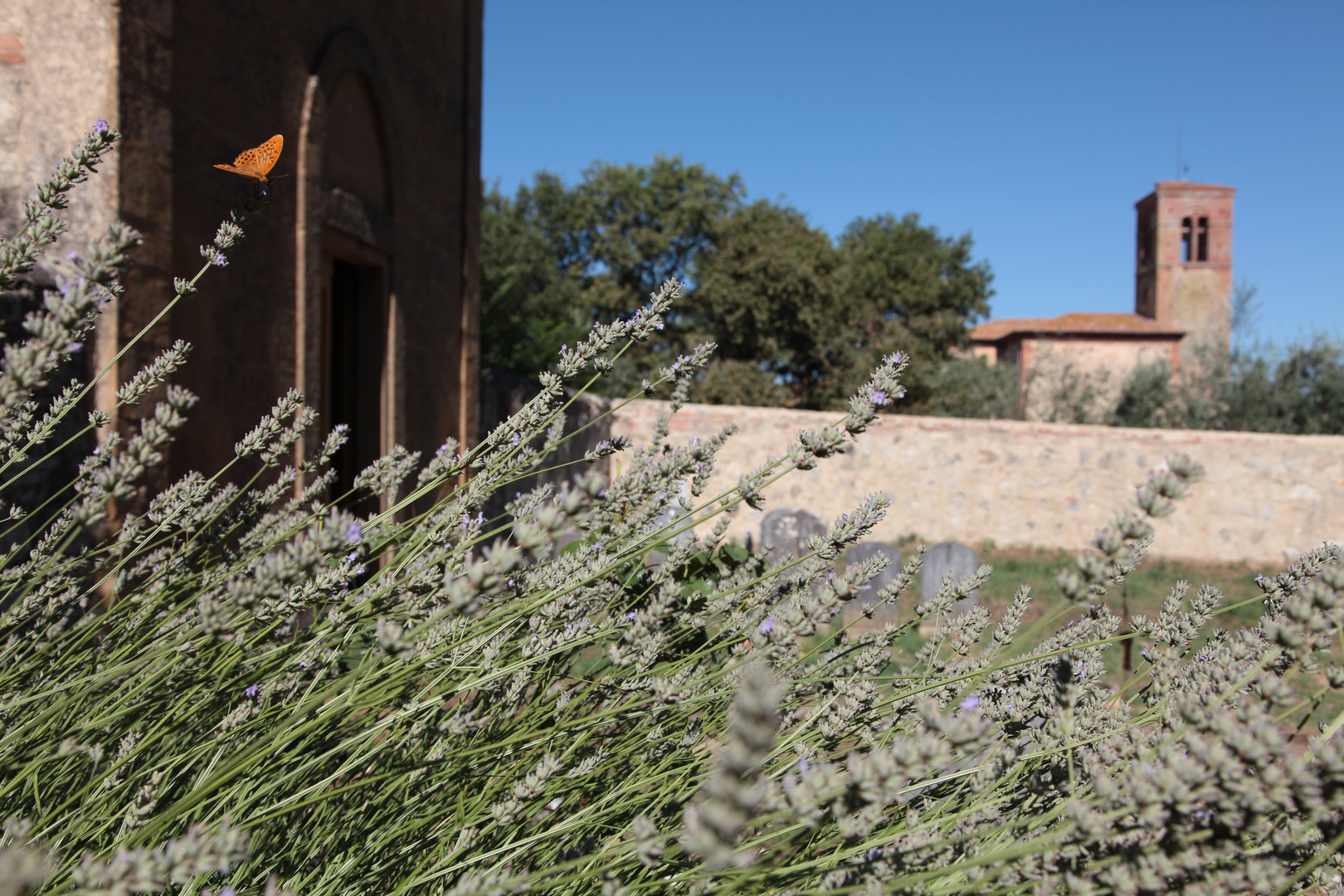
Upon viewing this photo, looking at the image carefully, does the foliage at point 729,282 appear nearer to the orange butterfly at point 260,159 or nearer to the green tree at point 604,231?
the green tree at point 604,231

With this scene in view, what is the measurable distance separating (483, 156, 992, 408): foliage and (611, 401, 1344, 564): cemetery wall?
6733 mm

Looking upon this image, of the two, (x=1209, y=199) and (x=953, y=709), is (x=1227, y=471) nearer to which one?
(x=953, y=709)

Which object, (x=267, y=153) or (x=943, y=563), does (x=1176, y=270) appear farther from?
(x=267, y=153)

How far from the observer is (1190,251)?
39.4 m

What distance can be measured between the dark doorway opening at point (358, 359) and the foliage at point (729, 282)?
1438 cm

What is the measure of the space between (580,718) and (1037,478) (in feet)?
42.2

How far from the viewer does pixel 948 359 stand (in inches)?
986

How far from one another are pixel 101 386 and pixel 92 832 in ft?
8.99

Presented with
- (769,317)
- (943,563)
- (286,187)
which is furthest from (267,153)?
(769,317)

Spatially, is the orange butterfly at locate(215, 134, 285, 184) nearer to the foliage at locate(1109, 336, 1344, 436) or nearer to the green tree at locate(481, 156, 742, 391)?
the foliage at locate(1109, 336, 1344, 436)

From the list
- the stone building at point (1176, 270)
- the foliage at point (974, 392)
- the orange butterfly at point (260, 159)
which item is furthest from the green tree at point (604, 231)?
the orange butterfly at point (260, 159)

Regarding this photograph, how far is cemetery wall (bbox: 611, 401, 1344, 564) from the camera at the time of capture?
40.5 feet

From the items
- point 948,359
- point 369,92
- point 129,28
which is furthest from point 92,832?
point 948,359

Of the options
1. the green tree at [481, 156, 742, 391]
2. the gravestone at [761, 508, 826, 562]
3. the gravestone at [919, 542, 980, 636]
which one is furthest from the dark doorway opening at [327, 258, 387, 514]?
the green tree at [481, 156, 742, 391]
